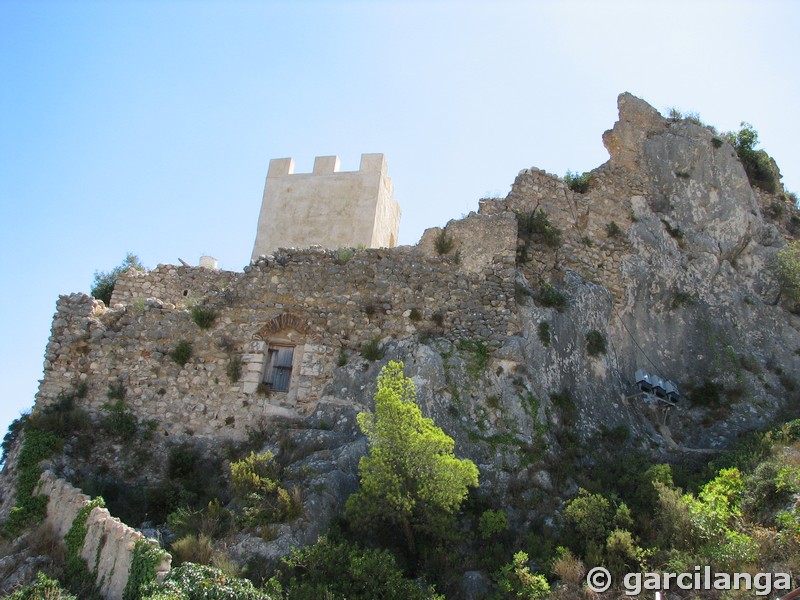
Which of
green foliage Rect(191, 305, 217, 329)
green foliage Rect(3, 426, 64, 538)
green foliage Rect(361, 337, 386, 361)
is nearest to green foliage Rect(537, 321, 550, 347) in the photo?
green foliage Rect(361, 337, 386, 361)

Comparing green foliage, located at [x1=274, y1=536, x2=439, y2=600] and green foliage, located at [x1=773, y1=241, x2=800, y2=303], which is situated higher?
green foliage, located at [x1=773, y1=241, x2=800, y2=303]

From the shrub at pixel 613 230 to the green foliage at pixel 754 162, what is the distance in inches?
244

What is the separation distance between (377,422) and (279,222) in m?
13.4

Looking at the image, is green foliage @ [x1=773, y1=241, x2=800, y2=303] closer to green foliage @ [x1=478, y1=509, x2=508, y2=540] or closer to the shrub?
the shrub

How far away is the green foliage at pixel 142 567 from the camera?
10797mm

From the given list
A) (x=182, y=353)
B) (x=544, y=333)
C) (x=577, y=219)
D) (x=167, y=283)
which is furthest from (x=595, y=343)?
(x=167, y=283)

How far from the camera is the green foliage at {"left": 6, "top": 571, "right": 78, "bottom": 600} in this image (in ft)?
37.0

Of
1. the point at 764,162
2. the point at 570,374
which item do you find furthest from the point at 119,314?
the point at 764,162

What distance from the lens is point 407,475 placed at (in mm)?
11945

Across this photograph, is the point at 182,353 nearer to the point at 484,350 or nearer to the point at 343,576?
the point at 484,350

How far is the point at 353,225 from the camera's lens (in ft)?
77.5

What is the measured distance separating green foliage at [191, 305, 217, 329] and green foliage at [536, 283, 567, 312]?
287 inches

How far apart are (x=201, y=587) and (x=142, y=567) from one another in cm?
100

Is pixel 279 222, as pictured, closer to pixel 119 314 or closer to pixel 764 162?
pixel 119 314
